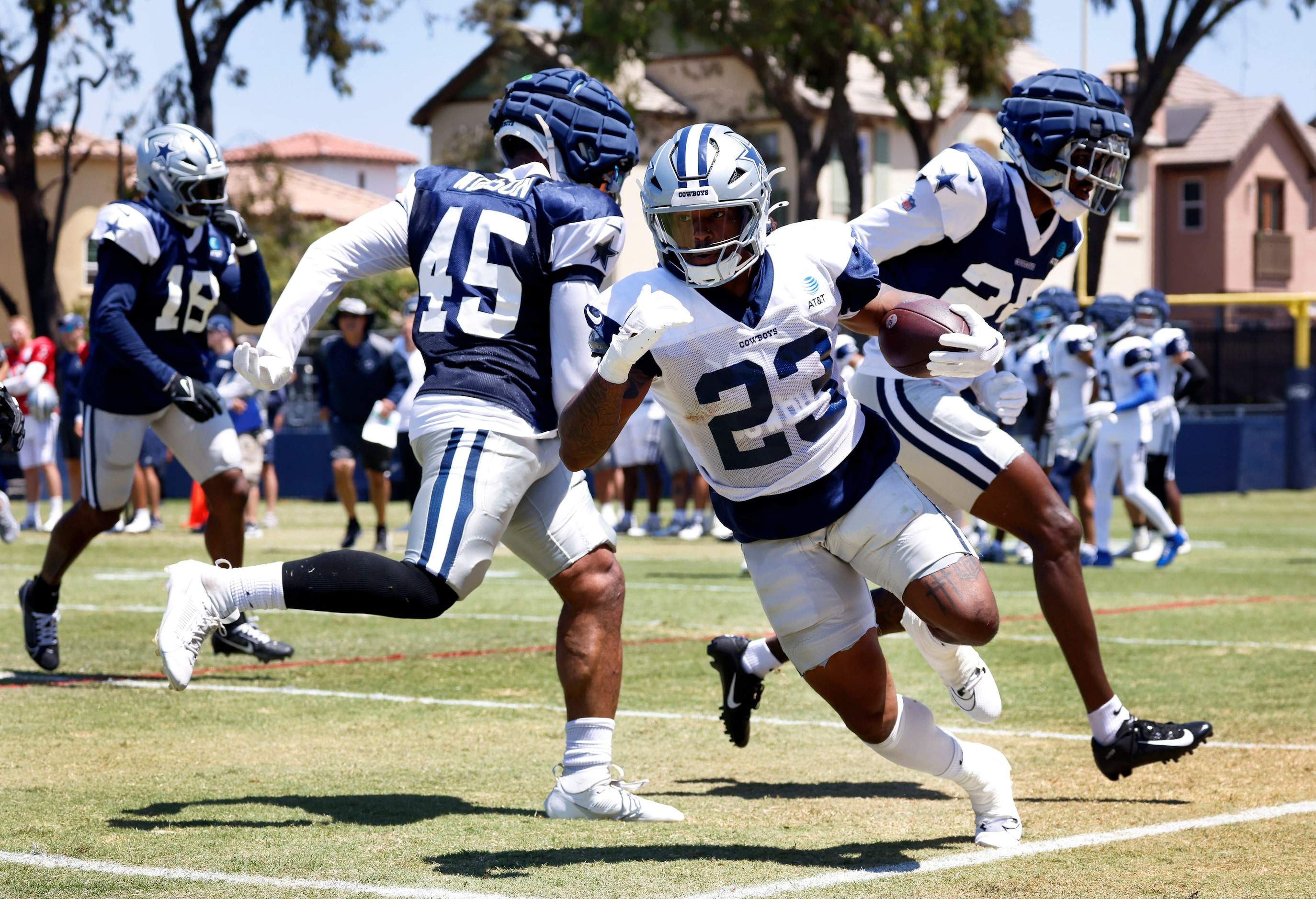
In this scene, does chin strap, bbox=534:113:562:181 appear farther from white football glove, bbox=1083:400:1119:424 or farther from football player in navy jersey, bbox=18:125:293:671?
white football glove, bbox=1083:400:1119:424

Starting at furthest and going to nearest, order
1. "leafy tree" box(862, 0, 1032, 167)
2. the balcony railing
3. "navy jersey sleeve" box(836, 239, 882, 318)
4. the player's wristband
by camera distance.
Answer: the balcony railing, "leafy tree" box(862, 0, 1032, 167), "navy jersey sleeve" box(836, 239, 882, 318), the player's wristband

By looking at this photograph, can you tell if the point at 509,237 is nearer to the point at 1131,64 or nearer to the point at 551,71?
the point at 551,71

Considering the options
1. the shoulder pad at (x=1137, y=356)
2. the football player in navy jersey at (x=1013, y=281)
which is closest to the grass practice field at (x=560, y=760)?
the football player in navy jersey at (x=1013, y=281)

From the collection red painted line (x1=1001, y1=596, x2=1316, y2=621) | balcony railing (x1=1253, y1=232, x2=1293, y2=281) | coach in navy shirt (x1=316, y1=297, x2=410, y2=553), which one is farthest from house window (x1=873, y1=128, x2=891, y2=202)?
red painted line (x1=1001, y1=596, x2=1316, y2=621)

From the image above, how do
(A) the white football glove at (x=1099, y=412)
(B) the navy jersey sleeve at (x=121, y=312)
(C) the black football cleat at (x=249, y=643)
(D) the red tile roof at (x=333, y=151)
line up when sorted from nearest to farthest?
(B) the navy jersey sleeve at (x=121, y=312) → (C) the black football cleat at (x=249, y=643) → (A) the white football glove at (x=1099, y=412) → (D) the red tile roof at (x=333, y=151)

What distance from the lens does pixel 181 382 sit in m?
6.88

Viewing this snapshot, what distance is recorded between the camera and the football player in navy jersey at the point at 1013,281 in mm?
4875

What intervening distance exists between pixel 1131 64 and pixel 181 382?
48.3m

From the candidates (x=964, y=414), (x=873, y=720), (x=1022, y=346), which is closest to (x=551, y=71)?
(x=964, y=414)

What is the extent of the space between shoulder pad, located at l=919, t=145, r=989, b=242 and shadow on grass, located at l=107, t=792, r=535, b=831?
222 centimetres

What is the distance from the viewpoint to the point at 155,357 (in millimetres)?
6930

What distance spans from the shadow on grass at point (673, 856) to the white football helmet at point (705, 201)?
144 cm

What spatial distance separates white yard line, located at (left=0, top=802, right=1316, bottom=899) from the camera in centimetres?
370

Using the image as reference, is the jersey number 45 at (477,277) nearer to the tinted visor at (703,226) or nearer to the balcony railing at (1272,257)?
the tinted visor at (703,226)
